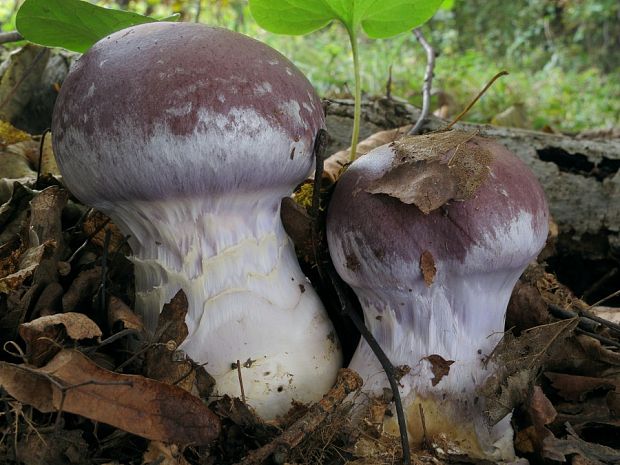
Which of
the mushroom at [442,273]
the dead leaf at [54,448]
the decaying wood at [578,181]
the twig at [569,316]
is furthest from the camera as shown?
the decaying wood at [578,181]

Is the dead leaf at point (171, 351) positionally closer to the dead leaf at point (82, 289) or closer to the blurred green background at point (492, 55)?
the dead leaf at point (82, 289)

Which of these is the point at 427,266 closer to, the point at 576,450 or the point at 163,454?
→ the point at 576,450

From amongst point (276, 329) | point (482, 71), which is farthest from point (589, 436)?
point (482, 71)

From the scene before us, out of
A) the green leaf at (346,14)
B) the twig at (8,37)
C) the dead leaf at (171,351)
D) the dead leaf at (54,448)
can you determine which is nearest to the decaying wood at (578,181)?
the green leaf at (346,14)

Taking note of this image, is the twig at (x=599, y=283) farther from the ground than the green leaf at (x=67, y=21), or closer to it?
closer to it

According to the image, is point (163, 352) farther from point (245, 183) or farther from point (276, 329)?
point (245, 183)

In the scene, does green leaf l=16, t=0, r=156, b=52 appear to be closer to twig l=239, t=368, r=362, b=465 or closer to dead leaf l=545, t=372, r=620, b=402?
twig l=239, t=368, r=362, b=465
